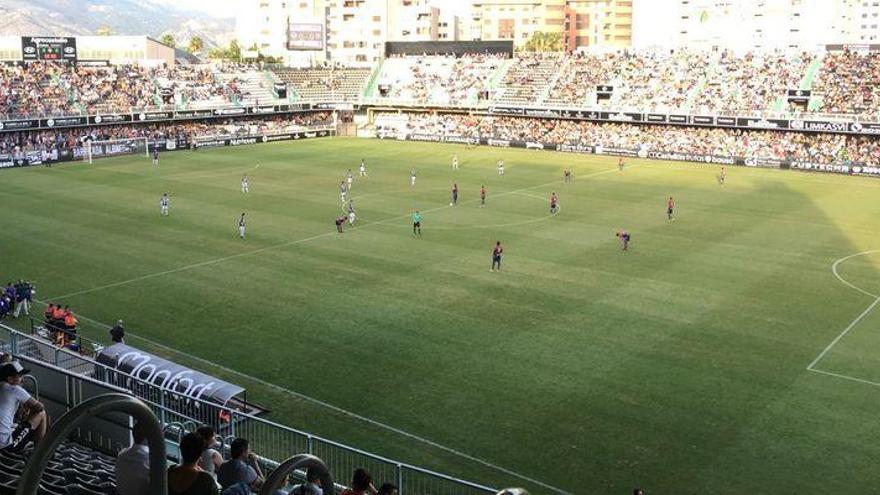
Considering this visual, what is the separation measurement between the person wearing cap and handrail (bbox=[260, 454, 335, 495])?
3.46 meters

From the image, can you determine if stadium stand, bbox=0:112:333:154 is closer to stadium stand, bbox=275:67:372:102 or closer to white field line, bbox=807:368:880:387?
stadium stand, bbox=275:67:372:102

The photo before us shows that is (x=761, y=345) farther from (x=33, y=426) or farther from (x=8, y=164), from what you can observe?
(x=8, y=164)

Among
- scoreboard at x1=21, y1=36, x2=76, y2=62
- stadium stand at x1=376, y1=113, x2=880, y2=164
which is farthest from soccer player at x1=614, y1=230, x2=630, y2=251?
scoreboard at x1=21, y1=36, x2=76, y2=62

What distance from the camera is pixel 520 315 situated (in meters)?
29.3

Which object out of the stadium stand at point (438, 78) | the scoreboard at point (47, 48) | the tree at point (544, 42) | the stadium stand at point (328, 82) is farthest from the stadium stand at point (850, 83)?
the tree at point (544, 42)

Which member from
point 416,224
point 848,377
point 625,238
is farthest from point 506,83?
point 848,377

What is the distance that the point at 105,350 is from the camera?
21344 mm

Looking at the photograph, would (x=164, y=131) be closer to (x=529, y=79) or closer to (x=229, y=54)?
(x=529, y=79)

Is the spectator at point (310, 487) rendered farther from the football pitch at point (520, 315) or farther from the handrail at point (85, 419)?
the football pitch at point (520, 315)

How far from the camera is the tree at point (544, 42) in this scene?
569 ft

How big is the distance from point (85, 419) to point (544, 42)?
18097 cm

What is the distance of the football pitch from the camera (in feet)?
64.8

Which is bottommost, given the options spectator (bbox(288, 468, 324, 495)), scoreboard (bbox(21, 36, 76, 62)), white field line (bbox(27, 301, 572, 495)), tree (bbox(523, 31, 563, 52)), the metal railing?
white field line (bbox(27, 301, 572, 495))

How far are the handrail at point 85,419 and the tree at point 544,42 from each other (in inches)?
6715
